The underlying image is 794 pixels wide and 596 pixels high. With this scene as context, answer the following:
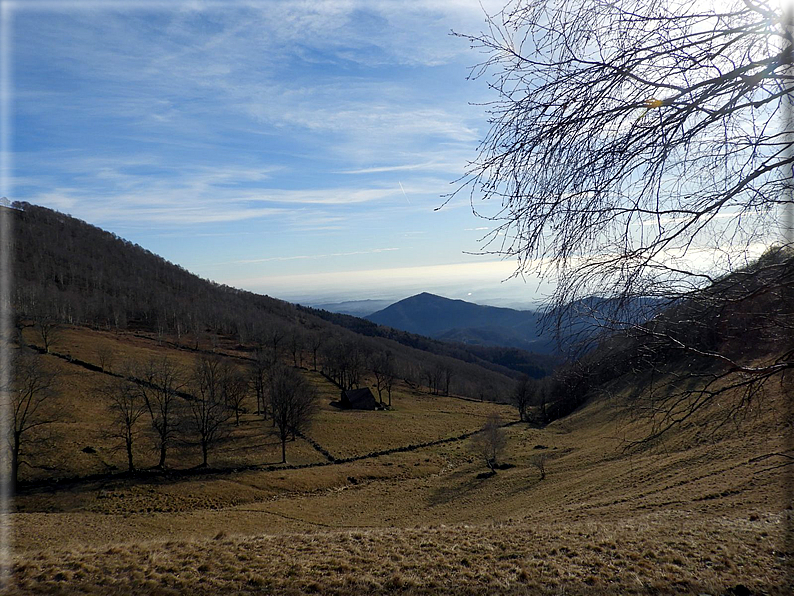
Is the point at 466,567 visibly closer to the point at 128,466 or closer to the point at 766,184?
the point at 766,184

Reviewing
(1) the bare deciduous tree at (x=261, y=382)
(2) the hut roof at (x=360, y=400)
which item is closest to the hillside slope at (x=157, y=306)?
(2) the hut roof at (x=360, y=400)

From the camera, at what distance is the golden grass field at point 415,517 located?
650cm

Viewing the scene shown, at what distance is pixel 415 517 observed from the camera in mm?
21188

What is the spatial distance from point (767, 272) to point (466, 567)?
6.56 m

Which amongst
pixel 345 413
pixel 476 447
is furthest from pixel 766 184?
pixel 345 413

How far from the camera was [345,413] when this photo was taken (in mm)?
53500

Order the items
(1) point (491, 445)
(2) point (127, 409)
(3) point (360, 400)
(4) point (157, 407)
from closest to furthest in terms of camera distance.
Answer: (2) point (127, 409) < (4) point (157, 407) < (1) point (491, 445) < (3) point (360, 400)

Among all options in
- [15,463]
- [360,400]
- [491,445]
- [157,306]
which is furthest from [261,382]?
[157,306]

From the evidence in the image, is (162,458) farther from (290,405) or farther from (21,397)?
(290,405)

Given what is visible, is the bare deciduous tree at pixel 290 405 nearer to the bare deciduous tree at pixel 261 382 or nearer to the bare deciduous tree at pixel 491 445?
the bare deciduous tree at pixel 261 382

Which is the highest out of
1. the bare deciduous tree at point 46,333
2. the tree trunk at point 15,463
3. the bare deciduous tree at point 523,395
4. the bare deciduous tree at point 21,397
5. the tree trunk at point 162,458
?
the bare deciduous tree at point 46,333

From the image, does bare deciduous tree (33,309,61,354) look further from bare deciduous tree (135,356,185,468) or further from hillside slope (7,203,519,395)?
bare deciduous tree (135,356,185,468)

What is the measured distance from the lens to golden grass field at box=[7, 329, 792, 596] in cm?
650

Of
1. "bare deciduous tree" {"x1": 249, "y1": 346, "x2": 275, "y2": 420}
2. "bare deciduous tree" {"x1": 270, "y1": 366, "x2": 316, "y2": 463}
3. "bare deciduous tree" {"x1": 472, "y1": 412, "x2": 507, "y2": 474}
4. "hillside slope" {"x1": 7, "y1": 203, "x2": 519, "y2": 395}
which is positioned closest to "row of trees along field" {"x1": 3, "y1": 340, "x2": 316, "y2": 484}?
"bare deciduous tree" {"x1": 270, "y1": 366, "x2": 316, "y2": 463}
